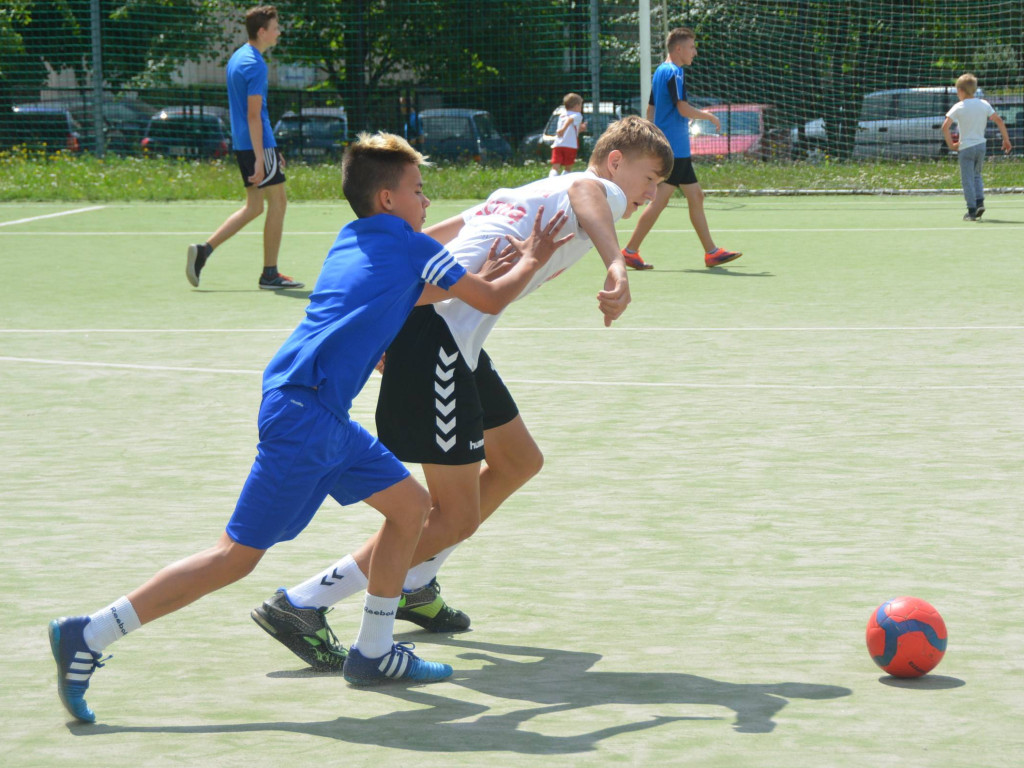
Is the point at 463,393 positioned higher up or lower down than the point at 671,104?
lower down

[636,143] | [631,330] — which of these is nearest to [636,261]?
[631,330]

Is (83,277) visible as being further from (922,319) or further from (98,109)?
(98,109)

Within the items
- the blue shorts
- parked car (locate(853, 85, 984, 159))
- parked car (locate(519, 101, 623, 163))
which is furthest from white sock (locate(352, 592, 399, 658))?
parked car (locate(853, 85, 984, 159))

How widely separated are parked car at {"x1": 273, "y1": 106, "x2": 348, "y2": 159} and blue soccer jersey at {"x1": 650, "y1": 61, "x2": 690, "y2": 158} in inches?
603

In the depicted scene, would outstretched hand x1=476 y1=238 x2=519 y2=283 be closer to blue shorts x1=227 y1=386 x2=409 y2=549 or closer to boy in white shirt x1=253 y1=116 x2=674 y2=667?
boy in white shirt x1=253 y1=116 x2=674 y2=667

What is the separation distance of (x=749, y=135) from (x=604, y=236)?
21.7m

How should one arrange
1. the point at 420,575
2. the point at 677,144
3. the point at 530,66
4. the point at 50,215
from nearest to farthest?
1. the point at 420,575
2. the point at 677,144
3. the point at 50,215
4. the point at 530,66

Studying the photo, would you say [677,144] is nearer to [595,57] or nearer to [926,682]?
[595,57]

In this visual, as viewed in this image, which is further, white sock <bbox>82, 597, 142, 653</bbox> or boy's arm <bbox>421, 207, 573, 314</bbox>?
boy's arm <bbox>421, 207, 573, 314</bbox>

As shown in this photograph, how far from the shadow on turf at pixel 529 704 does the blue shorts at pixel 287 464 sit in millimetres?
489

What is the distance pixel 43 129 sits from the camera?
2772 centimetres

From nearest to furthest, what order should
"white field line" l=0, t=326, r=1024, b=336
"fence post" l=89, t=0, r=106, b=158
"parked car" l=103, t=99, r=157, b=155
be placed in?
"white field line" l=0, t=326, r=1024, b=336, "fence post" l=89, t=0, r=106, b=158, "parked car" l=103, t=99, r=157, b=155

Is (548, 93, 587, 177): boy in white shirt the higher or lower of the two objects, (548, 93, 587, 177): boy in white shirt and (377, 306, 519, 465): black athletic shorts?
the higher

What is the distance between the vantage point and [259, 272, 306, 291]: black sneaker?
12.6 metres
